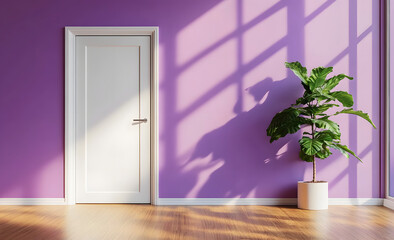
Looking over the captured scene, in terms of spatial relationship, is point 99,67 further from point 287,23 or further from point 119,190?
point 287,23

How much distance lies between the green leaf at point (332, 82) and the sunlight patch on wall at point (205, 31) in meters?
1.20

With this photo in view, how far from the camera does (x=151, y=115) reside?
4.98 metres

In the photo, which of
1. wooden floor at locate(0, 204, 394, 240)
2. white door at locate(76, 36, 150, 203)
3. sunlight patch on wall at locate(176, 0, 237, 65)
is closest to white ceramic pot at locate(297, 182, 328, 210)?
wooden floor at locate(0, 204, 394, 240)

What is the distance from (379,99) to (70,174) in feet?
11.9

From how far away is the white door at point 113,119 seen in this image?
4.96 meters

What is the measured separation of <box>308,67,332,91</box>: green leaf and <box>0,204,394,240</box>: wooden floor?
131 centimetres

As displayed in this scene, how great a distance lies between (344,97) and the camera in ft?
14.9

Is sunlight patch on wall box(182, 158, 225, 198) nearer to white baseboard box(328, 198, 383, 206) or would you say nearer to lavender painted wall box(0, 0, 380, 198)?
lavender painted wall box(0, 0, 380, 198)

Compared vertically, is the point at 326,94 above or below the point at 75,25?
below

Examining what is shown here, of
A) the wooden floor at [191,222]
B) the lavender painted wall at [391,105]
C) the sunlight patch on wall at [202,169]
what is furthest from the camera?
the sunlight patch on wall at [202,169]

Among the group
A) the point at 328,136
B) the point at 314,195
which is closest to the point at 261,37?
the point at 328,136

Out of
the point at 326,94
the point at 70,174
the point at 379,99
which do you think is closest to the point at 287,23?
the point at 326,94

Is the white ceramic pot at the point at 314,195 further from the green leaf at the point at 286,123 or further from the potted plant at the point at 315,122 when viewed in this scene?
the green leaf at the point at 286,123

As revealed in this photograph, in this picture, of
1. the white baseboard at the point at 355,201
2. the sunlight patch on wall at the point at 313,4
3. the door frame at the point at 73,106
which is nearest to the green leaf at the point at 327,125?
the white baseboard at the point at 355,201
